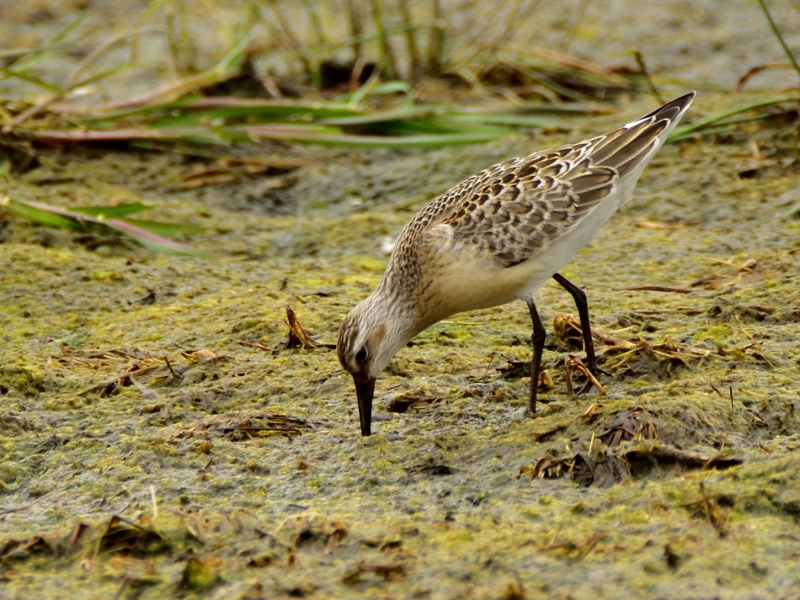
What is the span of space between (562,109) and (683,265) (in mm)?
2934

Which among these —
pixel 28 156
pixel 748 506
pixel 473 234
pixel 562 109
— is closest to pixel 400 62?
pixel 562 109

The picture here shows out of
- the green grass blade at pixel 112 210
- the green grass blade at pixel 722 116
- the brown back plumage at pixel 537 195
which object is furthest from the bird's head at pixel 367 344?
the green grass blade at pixel 722 116

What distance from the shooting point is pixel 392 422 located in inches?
203

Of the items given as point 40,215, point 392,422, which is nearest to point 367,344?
point 392,422

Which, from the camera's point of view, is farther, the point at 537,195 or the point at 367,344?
the point at 537,195

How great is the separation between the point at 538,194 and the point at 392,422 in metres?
1.32

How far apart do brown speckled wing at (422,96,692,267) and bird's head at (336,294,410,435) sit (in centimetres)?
49

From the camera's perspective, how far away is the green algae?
3.72m

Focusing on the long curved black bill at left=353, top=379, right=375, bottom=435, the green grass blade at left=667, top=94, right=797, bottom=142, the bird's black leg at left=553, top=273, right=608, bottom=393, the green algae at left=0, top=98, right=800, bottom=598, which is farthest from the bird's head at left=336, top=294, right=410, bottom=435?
the green grass blade at left=667, top=94, right=797, bottom=142

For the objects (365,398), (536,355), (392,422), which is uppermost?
(536,355)

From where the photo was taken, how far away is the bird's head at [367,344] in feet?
16.5

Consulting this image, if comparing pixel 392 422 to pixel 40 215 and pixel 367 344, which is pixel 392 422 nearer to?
pixel 367 344

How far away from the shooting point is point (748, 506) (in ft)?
12.9

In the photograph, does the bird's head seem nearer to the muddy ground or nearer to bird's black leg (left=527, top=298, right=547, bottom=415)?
the muddy ground
